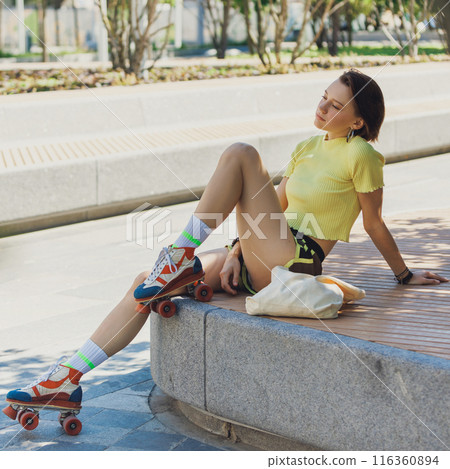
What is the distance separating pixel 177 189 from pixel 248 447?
18.9 feet

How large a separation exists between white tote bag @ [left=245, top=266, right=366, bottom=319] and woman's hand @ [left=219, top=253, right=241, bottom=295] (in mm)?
388

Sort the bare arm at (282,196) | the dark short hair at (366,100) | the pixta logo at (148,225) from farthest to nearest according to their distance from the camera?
the pixta logo at (148,225)
the bare arm at (282,196)
the dark short hair at (366,100)

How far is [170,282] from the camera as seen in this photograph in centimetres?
364

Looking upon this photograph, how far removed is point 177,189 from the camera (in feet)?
29.8

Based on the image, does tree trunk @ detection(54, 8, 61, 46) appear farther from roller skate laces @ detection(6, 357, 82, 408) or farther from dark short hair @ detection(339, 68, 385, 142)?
roller skate laces @ detection(6, 357, 82, 408)

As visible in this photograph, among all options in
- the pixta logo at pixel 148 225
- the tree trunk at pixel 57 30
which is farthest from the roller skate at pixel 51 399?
the tree trunk at pixel 57 30

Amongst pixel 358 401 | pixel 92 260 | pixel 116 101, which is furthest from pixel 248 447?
pixel 116 101

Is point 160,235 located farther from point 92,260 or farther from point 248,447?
point 248,447

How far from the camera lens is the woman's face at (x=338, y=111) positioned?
12.7 feet

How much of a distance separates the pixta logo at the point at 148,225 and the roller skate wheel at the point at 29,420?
12.3 ft

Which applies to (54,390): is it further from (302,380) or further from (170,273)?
(302,380)

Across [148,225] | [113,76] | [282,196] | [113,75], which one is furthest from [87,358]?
[113,75]

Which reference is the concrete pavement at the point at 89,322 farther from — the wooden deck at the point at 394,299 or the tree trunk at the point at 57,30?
the tree trunk at the point at 57,30

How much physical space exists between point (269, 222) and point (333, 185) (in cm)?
36
